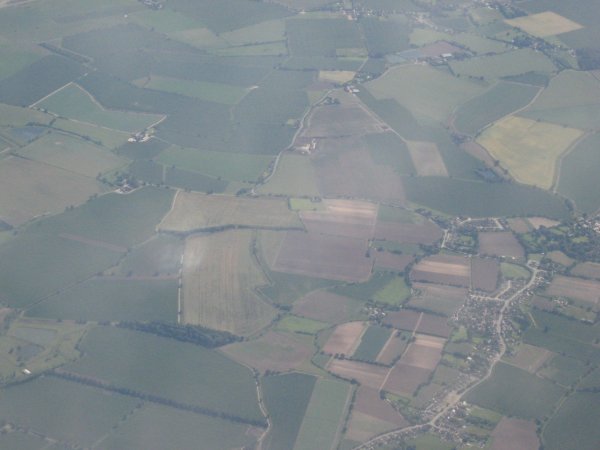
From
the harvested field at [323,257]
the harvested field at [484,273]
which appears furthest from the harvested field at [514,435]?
the harvested field at [323,257]

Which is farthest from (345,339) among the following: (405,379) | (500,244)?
(500,244)

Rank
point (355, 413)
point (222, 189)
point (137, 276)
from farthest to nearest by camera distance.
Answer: point (222, 189)
point (137, 276)
point (355, 413)

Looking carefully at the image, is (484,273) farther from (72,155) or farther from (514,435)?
(72,155)

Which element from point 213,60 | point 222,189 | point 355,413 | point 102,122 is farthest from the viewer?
point 213,60

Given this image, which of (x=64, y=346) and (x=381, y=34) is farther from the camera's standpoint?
(x=381, y=34)

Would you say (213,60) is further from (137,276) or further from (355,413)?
(355,413)

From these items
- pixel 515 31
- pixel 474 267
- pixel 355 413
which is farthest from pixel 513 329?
pixel 515 31

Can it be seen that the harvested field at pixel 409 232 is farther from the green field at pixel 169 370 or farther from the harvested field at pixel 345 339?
the green field at pixel 169 370

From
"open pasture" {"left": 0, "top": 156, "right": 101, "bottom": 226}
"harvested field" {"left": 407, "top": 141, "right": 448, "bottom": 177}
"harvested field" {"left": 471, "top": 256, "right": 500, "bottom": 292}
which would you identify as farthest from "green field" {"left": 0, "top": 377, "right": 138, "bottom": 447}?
"harvested field" {"left": 407, "top": 141, "right": 448, "bottom": 177}
